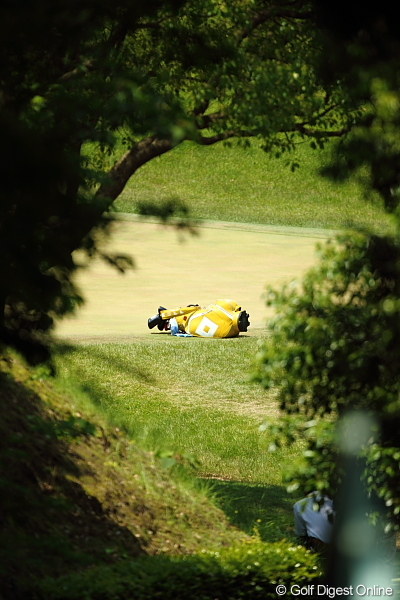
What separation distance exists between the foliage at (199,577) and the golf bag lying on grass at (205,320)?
1002cm

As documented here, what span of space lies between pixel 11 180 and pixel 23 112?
538 millimetres

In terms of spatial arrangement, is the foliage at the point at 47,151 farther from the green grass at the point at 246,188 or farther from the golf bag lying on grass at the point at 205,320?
the green grass at the point at 246,188

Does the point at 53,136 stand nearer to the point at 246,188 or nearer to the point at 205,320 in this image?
the point at 205,320

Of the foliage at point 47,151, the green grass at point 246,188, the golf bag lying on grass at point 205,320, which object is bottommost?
the foliage at point 47,151

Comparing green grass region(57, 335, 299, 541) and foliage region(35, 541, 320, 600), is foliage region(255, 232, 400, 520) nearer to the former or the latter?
foliage region(35, 541, 320, 600)

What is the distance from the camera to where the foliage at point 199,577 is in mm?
5250

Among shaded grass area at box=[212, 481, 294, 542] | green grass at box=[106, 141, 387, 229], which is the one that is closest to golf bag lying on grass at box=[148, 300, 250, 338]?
shaded grass area at box=[212, 481, 294, 542]

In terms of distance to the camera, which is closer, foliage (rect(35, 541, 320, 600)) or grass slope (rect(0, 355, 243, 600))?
foliage (rect(35, 541, 320, 600))

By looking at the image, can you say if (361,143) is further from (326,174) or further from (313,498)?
(313,498)

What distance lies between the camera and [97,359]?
13766 mm

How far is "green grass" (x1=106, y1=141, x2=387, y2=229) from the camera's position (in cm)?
3734

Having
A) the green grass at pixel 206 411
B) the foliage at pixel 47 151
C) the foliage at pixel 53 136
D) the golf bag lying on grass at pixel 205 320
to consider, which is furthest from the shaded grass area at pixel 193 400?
the foliage at pixel 47 151

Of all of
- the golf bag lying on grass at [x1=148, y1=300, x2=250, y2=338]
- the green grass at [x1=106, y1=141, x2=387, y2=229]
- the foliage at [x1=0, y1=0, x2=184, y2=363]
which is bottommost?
the foliage at [x1=0, y1=0, x2=184, y2=363]

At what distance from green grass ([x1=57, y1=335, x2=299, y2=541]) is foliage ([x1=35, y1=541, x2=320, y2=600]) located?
0.91 metres
